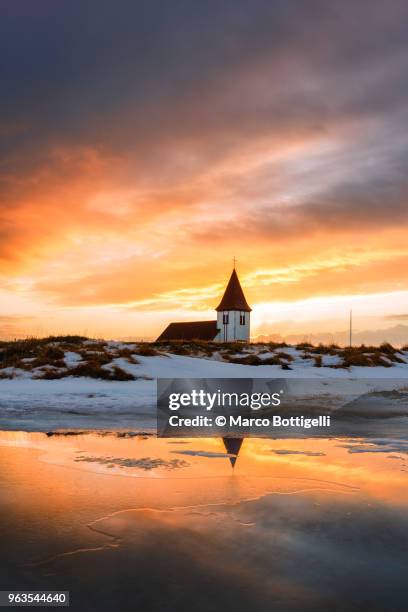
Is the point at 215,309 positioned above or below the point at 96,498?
above

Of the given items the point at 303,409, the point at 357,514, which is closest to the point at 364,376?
the point at 303,409

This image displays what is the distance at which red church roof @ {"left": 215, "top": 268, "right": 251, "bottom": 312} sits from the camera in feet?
280

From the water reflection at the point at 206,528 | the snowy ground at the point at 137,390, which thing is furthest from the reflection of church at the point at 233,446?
the snowy ground at the point at 137,390

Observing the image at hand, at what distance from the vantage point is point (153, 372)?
14.7 metres

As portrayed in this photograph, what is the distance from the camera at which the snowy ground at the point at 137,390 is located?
31.0 feet

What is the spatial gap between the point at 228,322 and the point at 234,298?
4072 millimetres

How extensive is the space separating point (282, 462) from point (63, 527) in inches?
123

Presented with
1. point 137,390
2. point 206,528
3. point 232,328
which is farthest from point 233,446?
point 232,328

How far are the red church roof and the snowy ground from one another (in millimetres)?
65776

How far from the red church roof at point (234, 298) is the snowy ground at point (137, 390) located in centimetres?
6578

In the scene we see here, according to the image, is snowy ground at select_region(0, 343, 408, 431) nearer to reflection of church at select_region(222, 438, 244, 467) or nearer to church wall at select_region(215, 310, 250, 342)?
reflection of church at select_region(222, 438, 244, 467)

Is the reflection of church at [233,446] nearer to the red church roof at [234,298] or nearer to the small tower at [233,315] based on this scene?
the small tower at [233,315]

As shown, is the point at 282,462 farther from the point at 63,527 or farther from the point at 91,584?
the point at 91,584

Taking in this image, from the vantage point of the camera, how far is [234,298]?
85.9 meters
